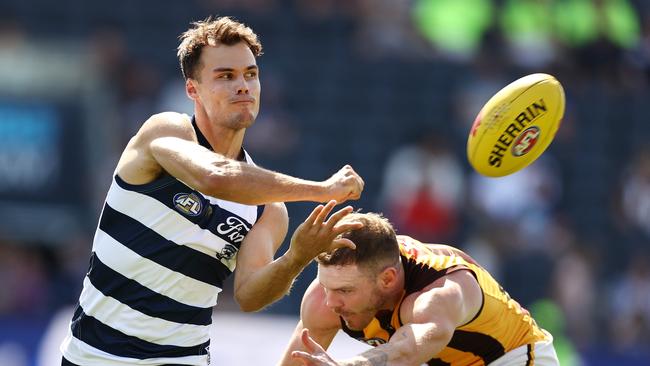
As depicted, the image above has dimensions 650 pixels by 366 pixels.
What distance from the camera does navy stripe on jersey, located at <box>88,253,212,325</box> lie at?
6.00 meters

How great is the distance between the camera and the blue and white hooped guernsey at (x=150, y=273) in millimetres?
5992

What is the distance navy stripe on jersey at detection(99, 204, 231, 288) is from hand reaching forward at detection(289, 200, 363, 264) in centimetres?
59

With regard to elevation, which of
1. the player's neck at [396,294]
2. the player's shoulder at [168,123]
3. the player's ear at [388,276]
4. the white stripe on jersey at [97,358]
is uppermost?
the player's shoulder at [168,123]

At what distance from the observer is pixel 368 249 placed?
598cm

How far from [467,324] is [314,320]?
800mm

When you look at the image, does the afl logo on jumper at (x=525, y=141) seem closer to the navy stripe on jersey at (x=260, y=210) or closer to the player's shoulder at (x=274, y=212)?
the player's shoulder at (x=274, y=212)

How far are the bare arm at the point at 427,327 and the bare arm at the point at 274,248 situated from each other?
0.38 meters

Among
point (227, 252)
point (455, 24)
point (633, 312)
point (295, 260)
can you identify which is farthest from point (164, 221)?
point (455, 24)

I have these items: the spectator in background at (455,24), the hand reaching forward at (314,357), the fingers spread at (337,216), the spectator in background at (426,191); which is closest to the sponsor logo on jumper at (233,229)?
the fingers spread at (337,216)

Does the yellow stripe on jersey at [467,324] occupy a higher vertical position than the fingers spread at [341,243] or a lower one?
lower

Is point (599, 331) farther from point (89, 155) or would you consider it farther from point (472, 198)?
point (89, 155)

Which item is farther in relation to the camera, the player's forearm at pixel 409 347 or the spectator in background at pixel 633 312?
the spectator in background at pixel 633 312

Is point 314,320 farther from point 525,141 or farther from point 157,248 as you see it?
point 525,141

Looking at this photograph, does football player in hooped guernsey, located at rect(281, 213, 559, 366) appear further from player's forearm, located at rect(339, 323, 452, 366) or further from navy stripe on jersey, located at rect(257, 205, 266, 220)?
navy stripe on jersey, located at rect(257, 205, 266, 220)
